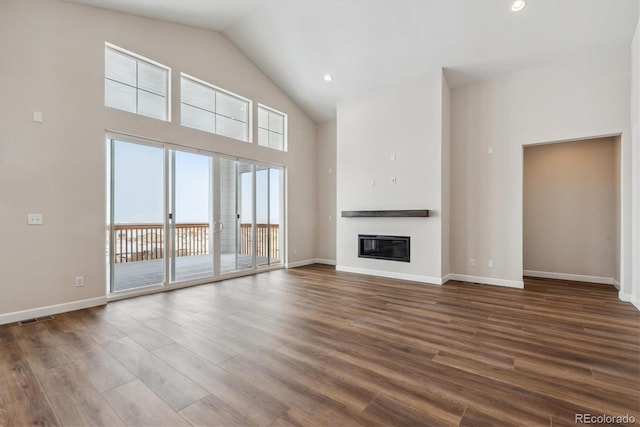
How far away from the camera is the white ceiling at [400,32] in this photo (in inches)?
153

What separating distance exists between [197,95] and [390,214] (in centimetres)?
403

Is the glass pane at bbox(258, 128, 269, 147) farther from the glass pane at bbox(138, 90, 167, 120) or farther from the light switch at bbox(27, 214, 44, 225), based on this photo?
the light switch at bbox(27, 214, 44, 225)

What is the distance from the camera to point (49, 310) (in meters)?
3.43

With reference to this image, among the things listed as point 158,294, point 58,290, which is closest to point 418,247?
point 158,294

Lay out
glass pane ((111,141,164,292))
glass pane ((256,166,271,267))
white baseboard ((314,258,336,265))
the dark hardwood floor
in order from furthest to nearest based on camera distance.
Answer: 1. white baseboard ((314,258,336,265))
2. glass pane ((256,166,271,267))
3. glass pane ((111,141,164,292))
4. the dark hardwood floor

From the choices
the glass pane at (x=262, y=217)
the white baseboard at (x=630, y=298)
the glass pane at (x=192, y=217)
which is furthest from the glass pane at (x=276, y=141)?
the white baseboard at (x=630, y=298)

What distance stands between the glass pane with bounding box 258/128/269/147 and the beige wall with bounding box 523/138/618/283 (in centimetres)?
524

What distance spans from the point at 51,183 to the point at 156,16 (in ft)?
9.25

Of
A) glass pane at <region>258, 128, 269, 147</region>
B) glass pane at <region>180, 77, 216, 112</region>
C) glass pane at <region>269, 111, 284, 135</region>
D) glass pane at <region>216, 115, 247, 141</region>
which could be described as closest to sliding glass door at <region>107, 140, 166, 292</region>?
glass pane at <region>180, 77, 216, 112</region>

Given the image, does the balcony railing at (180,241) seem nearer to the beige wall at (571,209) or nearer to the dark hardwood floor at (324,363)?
the dark hardwood floor at (324,363)

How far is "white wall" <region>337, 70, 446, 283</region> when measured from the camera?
5.09 metres

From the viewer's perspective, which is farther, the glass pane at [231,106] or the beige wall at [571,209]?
the glass pane at [231,106]

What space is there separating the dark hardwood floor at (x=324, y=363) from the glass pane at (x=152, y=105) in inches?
109

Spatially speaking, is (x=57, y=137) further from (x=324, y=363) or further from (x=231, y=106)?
(x=324, y=363)
